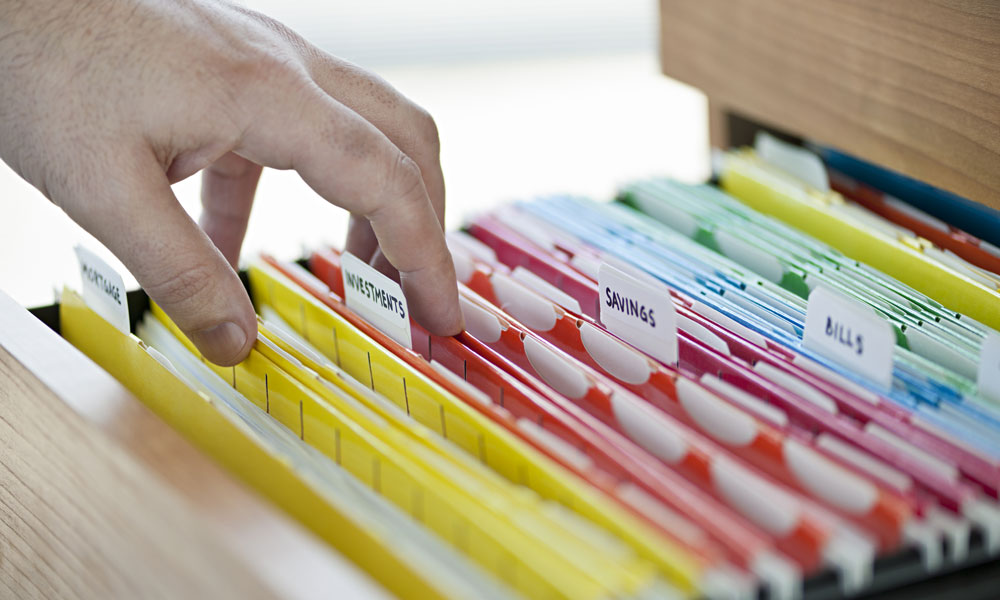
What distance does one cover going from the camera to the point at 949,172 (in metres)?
1.05

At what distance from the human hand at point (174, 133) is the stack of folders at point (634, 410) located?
2.2 inches

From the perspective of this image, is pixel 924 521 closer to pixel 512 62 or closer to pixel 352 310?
pixel 352 310

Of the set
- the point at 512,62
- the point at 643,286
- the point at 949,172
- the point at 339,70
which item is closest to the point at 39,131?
the point at 339,70

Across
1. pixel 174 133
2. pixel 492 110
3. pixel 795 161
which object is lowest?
pixel 492 110

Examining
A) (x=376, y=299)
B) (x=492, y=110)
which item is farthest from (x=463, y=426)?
(x=492, y=110)

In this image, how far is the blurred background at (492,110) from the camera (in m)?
3.40

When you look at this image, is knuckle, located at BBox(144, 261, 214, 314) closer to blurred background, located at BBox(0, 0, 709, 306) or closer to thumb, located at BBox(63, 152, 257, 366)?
thumb, located at BBox(63, 152, 257, 366)

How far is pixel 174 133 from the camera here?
0.83 meters

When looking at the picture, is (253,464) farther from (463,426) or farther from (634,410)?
(634,410)

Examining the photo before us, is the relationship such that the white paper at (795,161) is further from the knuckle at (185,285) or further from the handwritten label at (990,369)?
the knuckle at (185,285)

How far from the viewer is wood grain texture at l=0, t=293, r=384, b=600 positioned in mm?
594

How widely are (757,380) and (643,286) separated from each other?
0.11 metres

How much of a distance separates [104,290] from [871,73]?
0.76 meters

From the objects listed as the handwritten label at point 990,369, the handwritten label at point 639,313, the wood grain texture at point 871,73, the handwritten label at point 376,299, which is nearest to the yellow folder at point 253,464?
the handwritten label at point 376,299
